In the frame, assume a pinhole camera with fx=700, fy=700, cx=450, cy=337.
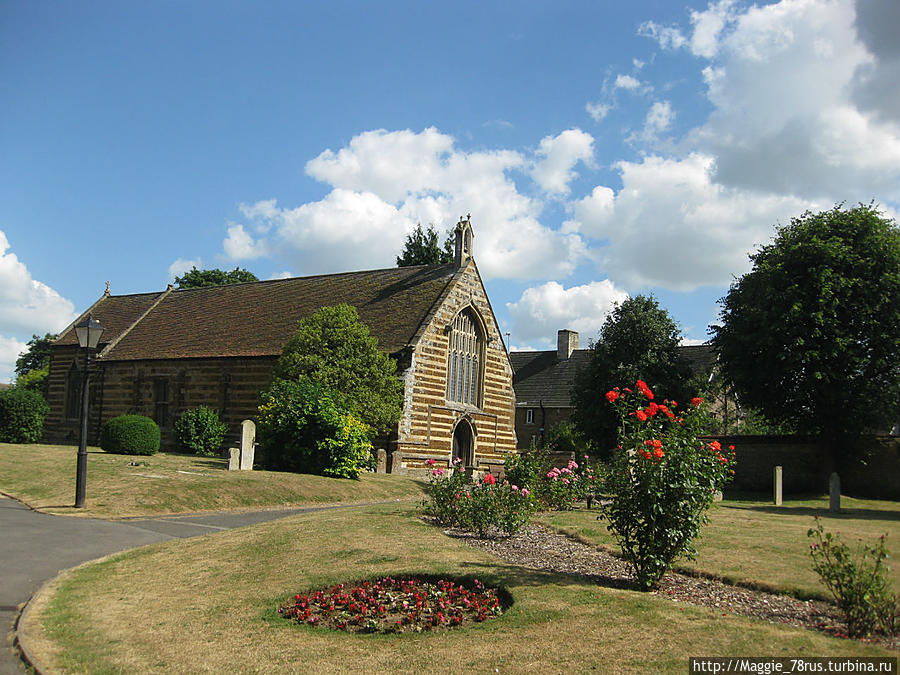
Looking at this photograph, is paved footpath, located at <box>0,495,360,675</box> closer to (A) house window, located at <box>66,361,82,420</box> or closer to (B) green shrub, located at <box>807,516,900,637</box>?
(B) green shrub, located at <box>807,516,900,637</box>

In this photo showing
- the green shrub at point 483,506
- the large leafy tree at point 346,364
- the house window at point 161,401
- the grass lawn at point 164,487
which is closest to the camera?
the green shrub at point 483,506

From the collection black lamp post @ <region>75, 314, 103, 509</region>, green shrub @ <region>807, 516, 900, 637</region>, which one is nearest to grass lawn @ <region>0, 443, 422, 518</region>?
black lamp post @ <region>75, 314, 103, 509</region>

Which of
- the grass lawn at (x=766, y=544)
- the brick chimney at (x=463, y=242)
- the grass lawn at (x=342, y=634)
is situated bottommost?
the grass lawn at (x=342, y=634)

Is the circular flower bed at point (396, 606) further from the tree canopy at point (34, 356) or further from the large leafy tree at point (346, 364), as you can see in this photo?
the tree canopy at point (34, 356)

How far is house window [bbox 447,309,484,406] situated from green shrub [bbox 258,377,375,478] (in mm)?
9563

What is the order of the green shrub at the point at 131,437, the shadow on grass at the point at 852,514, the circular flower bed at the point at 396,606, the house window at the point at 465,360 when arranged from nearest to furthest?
1. the circular flower bed at the point at 396,606
2. the shadow on grass at the point at 852,514
3. the green shrub at the point at 131,437
4. the house window at the point at 465,360

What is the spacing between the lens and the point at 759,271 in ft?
112

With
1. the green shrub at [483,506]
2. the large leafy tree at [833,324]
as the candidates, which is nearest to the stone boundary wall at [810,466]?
the large leafy tree at [833,324]

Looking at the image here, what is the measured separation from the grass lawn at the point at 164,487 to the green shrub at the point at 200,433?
24.2 feet

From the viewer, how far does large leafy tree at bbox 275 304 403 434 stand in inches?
1120

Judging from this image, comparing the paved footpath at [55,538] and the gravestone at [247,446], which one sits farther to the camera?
the gravestone at [247,446]

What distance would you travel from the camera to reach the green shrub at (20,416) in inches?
1417

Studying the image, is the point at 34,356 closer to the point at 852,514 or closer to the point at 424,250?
the point at 424,250

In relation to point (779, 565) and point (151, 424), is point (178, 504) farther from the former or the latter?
point (779, 565)
